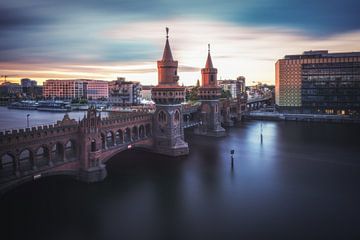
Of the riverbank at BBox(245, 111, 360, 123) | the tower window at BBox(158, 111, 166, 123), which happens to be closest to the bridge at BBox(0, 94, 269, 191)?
the tower window at BBox(158, 111, 166, 123)

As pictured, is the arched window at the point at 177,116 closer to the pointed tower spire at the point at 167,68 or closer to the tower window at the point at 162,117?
the tower window at the point at 162,117

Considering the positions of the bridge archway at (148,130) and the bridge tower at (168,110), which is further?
the bridge archway at (148,130)

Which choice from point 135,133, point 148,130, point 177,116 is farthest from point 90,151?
point 177,116

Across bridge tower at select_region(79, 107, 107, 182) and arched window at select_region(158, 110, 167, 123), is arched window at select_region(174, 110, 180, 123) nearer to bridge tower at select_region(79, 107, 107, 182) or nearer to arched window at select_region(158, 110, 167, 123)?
arched window at select_region(158, 110, 167, 123)

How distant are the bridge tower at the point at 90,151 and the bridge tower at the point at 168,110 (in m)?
20.8

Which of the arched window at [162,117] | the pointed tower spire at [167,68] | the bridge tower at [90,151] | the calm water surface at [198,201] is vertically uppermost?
the pointed tower spire at [167,68]

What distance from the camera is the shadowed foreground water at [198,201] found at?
33219mm

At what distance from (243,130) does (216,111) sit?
17368mm

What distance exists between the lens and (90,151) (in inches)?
1901

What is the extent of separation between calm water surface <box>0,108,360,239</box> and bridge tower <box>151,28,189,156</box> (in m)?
3.30

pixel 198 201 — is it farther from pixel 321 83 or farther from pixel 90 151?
pixel 321 83

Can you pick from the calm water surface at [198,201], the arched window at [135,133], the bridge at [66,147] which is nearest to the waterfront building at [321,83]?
the calm water surface at [198,201]

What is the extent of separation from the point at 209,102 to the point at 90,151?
53.1 meters

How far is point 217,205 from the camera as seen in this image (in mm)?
40281
